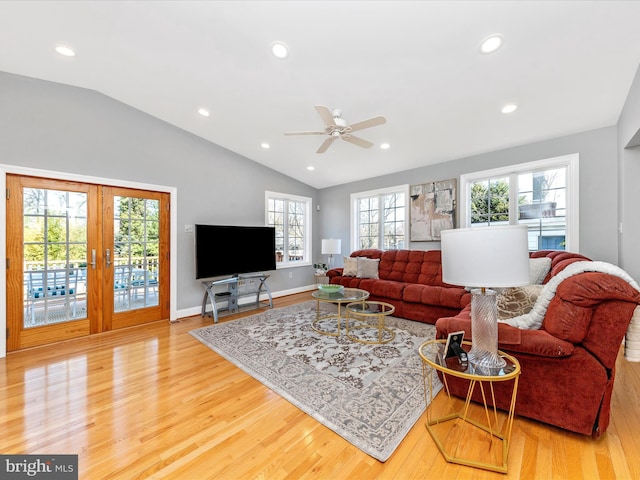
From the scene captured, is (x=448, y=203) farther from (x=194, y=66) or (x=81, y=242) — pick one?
(x=81, y=242)

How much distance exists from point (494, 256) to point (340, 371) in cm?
171

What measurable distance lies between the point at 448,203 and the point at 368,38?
3029 mm

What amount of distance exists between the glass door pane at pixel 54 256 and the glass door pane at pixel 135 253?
13.8 inches

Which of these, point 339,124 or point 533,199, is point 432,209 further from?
point 339,124

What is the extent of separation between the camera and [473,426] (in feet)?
5.67

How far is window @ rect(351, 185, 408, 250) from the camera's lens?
17.0 ft

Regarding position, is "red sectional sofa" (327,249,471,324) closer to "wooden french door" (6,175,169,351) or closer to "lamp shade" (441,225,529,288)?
"lamp shade" (441,225,529,288)

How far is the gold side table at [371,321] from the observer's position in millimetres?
3059

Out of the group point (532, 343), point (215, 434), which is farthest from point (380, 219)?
point (215, 434)

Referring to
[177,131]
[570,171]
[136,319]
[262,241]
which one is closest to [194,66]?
[177,131]

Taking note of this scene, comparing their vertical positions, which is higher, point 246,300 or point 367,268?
point 367,268

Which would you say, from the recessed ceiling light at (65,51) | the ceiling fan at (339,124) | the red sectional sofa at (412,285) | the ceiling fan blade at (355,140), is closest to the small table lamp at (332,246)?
the red sectional sofa at (412,285)

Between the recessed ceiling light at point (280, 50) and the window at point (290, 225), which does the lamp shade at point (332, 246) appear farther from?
the recessed ceiling light at point (280, 50)

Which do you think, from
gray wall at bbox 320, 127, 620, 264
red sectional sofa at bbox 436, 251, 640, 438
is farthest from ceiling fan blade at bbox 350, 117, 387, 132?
gray wall at bbox 320, 127, 620, 264
